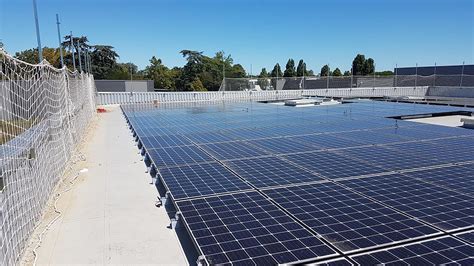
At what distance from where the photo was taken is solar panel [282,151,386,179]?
6.14 m

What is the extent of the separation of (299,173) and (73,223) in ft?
11.9

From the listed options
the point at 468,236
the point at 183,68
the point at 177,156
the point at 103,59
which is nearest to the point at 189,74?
the point at 183,68

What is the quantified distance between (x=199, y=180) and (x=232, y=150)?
2433mm

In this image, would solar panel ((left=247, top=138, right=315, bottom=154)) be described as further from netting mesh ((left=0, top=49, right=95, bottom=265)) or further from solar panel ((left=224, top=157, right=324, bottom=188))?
netting mesh ((left=0, top=49, right=95, bottom=265))

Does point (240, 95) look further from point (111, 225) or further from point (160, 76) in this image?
point (160, 76)

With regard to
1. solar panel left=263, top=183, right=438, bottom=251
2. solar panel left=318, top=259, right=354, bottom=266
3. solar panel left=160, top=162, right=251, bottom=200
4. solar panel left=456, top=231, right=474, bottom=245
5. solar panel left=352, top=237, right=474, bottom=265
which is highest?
solar panel left=160, top=162, right=251, bottom=200

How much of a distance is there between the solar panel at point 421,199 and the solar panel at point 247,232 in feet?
4.94

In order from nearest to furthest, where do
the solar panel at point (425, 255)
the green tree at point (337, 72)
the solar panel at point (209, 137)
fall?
1. the solar panel at point (425, 255)
2. the solar panel at point (209, 137)
3. the green tree at point (337, 72)

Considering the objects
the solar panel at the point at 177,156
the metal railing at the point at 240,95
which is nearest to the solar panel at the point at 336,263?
the solar panel at the point at 177,156

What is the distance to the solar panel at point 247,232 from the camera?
3.43 m

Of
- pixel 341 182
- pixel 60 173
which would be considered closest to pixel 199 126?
pixel 60 173

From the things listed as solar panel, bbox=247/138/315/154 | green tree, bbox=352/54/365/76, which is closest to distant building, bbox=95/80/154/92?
solar panel, bbox=247/138/315/154

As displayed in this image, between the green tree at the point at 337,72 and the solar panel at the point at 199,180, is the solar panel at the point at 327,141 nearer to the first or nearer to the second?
the solar panel at the point at 199,180

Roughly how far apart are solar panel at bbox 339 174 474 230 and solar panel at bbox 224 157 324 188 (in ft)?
2.50
